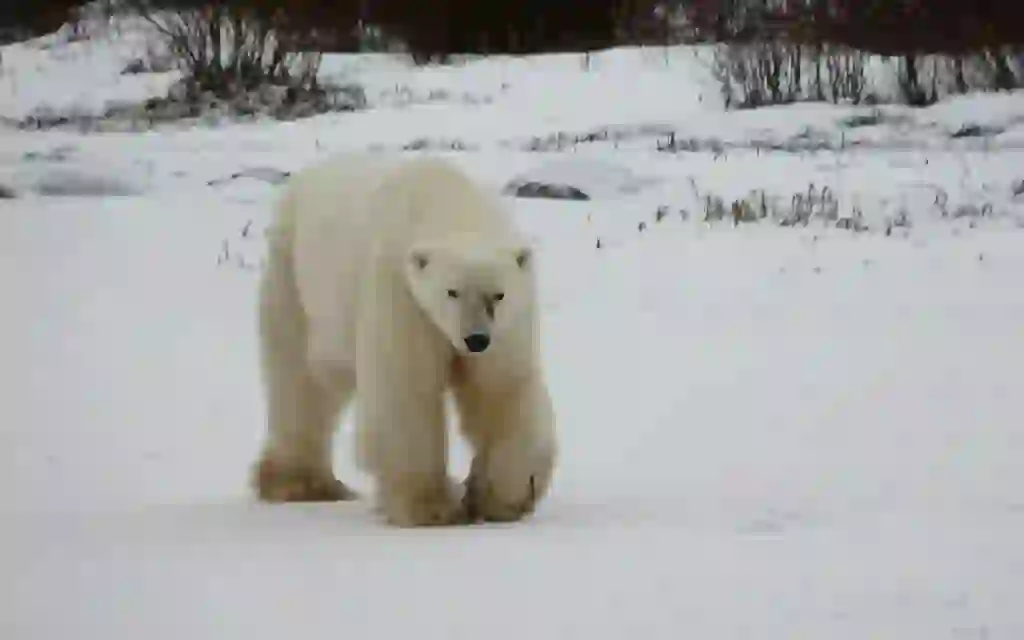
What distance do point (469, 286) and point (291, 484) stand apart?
4.22 feet

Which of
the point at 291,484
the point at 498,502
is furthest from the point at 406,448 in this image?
the point at 291,484

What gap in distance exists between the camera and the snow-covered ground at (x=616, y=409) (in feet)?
9.67

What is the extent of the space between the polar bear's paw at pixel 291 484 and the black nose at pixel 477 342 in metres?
1.28

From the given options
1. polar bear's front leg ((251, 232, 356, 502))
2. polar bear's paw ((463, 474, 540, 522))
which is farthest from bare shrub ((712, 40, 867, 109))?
polar bear's paw ((463, 474, 540, 522))

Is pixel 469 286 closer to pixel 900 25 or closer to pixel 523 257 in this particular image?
pixel 523 257

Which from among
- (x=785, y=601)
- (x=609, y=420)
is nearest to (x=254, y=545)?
(x=785, y=601)

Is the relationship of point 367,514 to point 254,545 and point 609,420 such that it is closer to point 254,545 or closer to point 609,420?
point 254,545

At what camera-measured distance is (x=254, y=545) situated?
3.75 m

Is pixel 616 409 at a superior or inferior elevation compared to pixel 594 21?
inferior

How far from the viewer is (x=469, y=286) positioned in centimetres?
400

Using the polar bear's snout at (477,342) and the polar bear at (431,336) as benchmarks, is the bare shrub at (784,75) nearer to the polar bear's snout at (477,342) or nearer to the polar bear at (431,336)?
the polar bear at (431,336)

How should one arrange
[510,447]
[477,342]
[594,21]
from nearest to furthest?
[477,342] → [510,447] → [594,21]

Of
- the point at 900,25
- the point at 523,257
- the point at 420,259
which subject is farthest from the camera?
the point at 900,25

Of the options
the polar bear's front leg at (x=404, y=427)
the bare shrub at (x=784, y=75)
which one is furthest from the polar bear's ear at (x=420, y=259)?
the bare shrub at (x=784, y=75)
